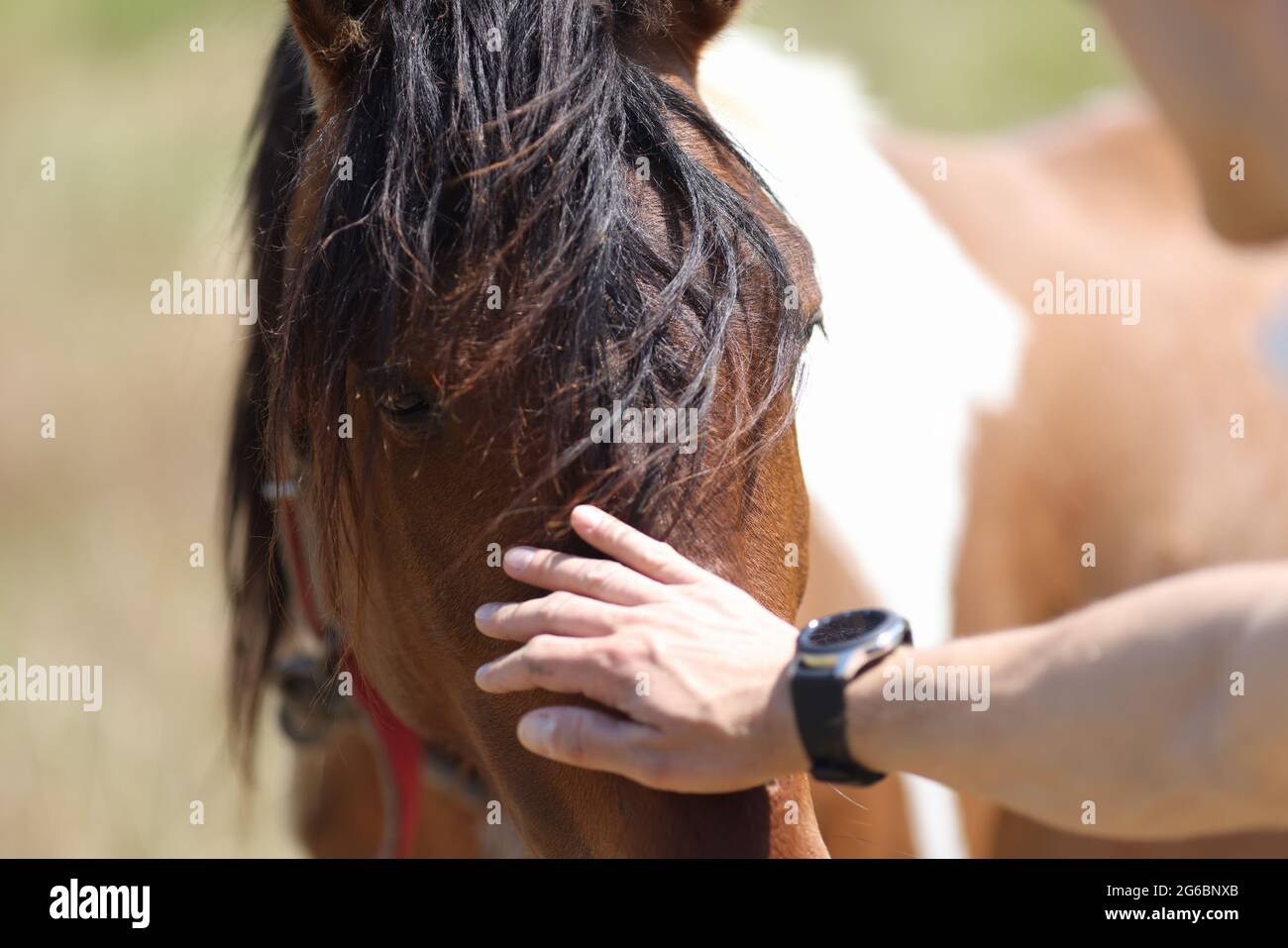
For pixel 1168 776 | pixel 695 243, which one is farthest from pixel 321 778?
pixel 1168 776

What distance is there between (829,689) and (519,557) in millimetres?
358

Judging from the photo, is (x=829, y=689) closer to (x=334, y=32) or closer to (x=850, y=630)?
(x=850, y=630)

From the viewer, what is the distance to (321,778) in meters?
2.45

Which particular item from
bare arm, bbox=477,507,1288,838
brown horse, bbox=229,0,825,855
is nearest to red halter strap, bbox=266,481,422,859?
brown horse, bbox=229,0,825,855

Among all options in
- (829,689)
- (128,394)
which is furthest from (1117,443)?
(128,394)

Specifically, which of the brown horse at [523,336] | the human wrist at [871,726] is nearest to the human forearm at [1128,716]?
the human wrist at [871,726]

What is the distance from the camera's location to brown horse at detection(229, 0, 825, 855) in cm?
118

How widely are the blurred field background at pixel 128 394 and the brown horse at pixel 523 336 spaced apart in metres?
0.73

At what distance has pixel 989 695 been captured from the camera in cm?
96

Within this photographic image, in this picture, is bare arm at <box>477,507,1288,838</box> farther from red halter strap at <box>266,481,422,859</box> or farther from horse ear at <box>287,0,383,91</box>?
red halter strap at <box>266,481,422,859</box>

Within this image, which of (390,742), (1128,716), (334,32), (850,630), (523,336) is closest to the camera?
(1128,716)

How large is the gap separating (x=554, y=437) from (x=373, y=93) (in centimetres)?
49
